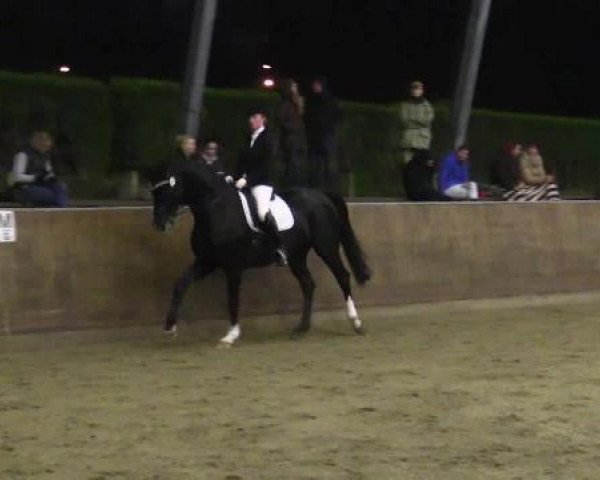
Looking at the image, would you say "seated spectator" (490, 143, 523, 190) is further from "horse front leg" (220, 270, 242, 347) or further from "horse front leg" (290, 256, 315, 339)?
"horse front leg" (220, 270, 242, 347)

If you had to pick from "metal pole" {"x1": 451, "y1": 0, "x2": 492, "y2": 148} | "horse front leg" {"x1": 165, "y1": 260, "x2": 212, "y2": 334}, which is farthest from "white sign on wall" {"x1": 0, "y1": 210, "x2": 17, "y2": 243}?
"metal pole" {"x1": 451, "y1": 0, "x2": 492, "y2": 148}

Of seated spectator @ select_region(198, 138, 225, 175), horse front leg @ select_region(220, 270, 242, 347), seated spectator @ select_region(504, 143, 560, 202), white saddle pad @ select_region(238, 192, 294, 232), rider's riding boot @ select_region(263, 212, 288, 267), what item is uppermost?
seated spectator @ select_region(198, 138, 225, 175)

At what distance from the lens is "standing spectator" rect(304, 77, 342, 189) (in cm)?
1880

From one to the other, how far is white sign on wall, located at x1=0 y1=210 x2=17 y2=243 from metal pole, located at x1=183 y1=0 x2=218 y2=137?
5467 millimetres

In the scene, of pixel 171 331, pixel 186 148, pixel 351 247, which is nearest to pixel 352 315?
pixel 351 247

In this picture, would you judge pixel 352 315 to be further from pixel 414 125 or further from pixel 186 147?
pixel 414 125

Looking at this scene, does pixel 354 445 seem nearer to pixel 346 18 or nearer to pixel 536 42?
pixel 346 18

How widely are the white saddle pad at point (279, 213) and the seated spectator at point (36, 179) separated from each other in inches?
96.6

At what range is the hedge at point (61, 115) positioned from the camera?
21.2 m

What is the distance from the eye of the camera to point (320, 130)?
18875 mm

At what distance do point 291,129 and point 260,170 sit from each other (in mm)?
4017

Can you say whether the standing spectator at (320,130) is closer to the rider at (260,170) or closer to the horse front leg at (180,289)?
the rider at (260,170)

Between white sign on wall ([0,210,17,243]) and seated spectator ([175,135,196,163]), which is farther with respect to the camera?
seated spectator ([175,135,196,163])

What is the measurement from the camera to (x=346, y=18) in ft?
118
